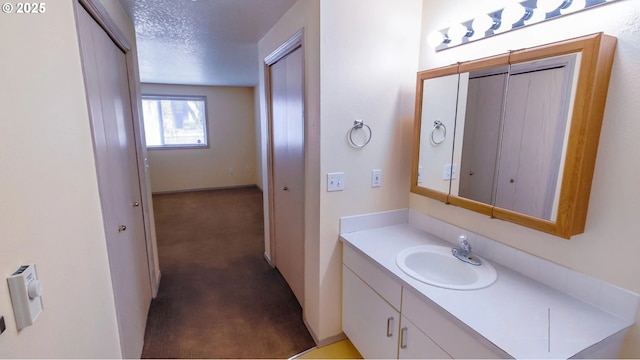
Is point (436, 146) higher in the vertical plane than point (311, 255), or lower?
higher

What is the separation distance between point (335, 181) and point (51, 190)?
1278 mm

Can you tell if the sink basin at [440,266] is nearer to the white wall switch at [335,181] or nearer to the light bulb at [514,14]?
the white wall switch at [335,181]

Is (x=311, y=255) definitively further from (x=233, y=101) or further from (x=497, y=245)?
(x=233, y=101)

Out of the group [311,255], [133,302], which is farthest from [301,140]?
[133,302]

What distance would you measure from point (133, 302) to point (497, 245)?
2119mm

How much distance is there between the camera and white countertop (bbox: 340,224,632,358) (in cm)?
95

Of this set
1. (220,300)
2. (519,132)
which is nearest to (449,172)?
(519,132)

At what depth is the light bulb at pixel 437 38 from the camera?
1.63m

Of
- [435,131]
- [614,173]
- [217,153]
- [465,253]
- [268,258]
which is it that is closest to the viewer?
[614,173]

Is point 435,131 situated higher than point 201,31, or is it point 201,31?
point 201,31

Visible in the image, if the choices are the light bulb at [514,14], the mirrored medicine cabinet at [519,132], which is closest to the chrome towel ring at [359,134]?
the mirrored medicine cabinet at [519,132]

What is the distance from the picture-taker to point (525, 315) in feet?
3.57

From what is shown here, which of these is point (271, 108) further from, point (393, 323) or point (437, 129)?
point (393, 323)

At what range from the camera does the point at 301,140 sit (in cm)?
205
